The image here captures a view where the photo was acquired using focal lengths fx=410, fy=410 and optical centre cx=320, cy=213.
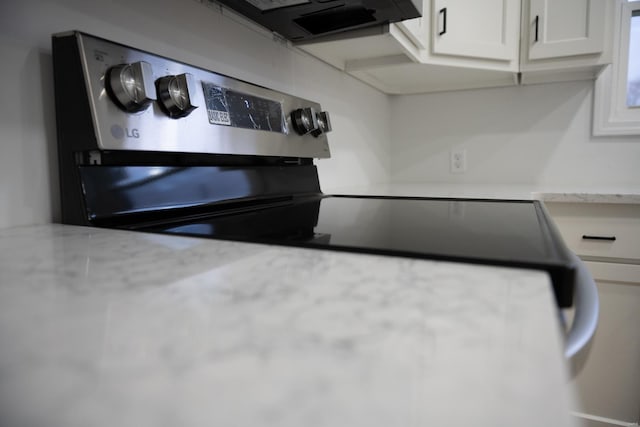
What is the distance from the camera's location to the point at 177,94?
66 cm

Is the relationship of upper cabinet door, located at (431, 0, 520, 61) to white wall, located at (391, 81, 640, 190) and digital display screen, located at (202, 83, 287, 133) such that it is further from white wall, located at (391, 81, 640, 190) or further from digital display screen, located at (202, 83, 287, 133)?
digital display screen, located at (202, 83, 287, 133)

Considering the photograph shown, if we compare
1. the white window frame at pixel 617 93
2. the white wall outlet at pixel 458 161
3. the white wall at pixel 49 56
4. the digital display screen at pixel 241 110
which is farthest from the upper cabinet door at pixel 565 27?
the digital display screen at pixel 241 110

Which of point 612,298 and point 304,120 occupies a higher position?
point 304,120

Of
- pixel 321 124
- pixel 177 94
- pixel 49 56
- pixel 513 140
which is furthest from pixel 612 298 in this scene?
pixel 49 56

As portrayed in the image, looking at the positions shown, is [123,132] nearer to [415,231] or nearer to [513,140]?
[415,231]

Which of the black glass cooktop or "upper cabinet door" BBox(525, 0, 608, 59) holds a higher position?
"upper cabinet door" BBox(525, 0, 608, 59)

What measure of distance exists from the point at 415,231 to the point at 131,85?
0.46 meters

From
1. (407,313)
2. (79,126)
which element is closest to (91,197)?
(79,126)

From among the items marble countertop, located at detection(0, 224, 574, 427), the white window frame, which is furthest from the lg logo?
the white window frame

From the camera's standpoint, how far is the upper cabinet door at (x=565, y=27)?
1432mm

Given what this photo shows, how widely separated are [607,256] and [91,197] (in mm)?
1417

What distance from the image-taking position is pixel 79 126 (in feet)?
1.92

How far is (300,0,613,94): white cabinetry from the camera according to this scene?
1.42m

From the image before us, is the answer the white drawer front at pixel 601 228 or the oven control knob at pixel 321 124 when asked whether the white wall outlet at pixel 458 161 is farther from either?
the oven control knob at pixel 321 124
